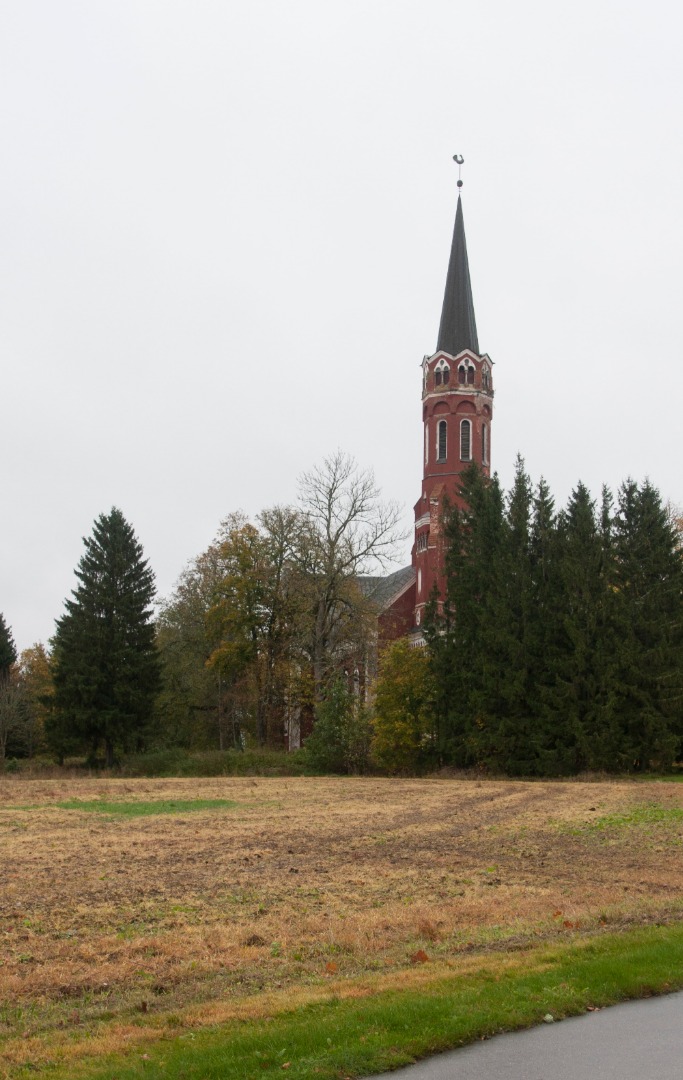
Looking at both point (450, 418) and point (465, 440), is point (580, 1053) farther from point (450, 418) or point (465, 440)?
point (450, 418)

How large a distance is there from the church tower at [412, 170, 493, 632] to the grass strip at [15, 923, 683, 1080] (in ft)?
192

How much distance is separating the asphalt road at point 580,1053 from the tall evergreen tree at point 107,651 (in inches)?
1923

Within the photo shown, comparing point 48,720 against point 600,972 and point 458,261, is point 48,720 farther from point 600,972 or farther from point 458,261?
point 600,972

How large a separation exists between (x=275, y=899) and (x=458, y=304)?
65.0m

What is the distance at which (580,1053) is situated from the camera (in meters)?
7.02

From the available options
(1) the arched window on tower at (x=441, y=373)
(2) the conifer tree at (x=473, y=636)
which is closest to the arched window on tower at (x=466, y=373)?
(1) the arched window on tower at (x=441, y=373)

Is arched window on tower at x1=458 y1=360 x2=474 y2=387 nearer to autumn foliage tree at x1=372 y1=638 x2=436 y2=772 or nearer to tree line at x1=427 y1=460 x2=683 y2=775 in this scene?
tree line at x1=427 y1=460 x2=683 y2=775

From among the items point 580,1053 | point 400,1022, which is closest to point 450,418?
point 400,1022

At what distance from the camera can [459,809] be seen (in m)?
27.5

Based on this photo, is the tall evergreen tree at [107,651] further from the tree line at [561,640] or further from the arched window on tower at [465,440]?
the arched window on tower at [465,440]

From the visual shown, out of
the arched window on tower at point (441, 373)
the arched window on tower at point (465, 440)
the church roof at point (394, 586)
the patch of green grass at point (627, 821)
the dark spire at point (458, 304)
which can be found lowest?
the patch of green grass at point (627, 821)

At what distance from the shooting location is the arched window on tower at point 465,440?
70.2m

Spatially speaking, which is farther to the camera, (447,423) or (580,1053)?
(447,423)

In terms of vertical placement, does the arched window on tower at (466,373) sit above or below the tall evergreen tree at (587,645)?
above
